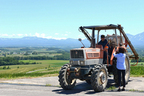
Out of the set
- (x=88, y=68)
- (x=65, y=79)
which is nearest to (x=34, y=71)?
(x=65, y=79)

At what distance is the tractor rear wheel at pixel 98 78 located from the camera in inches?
396

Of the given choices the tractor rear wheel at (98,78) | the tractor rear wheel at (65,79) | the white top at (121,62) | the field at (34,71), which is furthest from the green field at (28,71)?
the white top at (121,62)

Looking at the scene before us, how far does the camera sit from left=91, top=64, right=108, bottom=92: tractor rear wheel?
1005cm

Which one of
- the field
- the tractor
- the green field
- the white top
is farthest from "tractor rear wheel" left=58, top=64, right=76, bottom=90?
the green field

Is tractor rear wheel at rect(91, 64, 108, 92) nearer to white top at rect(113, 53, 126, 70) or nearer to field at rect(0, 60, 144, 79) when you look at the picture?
white top at rect(113, 53, 126, 70)

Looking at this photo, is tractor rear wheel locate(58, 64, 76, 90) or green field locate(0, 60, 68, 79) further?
green field locate(0, 60, 68, 79)

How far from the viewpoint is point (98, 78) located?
A: 10234 mm

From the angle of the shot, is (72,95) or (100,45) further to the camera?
(100,45)

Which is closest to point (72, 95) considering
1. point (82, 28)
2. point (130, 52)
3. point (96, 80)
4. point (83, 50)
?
point (96, 80)

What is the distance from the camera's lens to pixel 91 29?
12812 millimetres

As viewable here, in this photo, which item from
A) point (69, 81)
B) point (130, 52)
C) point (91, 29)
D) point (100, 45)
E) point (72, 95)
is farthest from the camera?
point (130, 52)

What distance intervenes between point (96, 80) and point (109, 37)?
4.24m

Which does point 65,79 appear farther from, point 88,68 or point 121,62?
point 121,62

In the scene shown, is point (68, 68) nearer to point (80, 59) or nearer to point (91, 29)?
point (80, 59)
